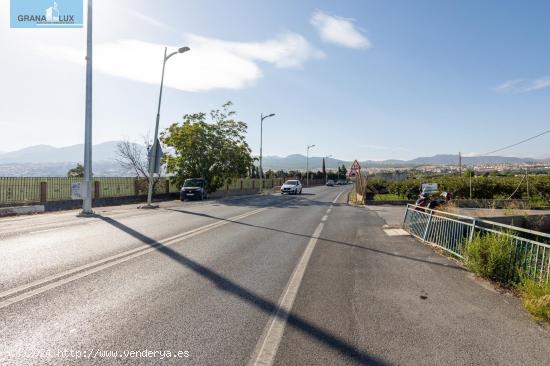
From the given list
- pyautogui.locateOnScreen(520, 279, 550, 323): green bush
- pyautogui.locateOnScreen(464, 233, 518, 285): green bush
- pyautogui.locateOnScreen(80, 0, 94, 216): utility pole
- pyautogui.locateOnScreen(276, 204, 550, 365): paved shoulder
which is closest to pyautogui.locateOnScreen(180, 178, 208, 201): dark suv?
pyautogui.locateOnScreen(80, 0, 94, 216): utility pole

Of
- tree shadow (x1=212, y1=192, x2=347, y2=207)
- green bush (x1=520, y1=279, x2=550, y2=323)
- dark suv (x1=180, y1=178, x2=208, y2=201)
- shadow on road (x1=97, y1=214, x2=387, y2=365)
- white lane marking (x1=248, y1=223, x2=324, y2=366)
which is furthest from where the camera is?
dark suv (x1=180, y1=178, x2=208, y2=201)

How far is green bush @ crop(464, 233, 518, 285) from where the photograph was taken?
6.30 m

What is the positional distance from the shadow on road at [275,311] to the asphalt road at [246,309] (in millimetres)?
18

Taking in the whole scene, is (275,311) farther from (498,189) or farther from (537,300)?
(498,189)

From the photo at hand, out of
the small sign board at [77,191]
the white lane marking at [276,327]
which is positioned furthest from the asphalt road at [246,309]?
the small sign board at [77,191]

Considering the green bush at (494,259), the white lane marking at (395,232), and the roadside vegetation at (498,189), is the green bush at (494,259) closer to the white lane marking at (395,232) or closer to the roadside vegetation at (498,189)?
the white lane marking at (395,232)

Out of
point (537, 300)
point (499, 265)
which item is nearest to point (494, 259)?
point (499, 265)

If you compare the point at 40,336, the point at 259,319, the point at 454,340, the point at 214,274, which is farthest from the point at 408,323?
the point at 40,336

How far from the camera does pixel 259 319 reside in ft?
14.1

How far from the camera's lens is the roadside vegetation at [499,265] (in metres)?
5.27

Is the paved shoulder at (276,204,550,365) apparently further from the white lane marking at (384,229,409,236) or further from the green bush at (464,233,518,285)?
the white lane marking at (384,229,409,236)

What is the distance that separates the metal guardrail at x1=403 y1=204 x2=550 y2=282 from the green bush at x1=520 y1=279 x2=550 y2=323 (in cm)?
35

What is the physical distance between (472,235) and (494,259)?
1.50 m

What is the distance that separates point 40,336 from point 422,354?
11.6 feet
